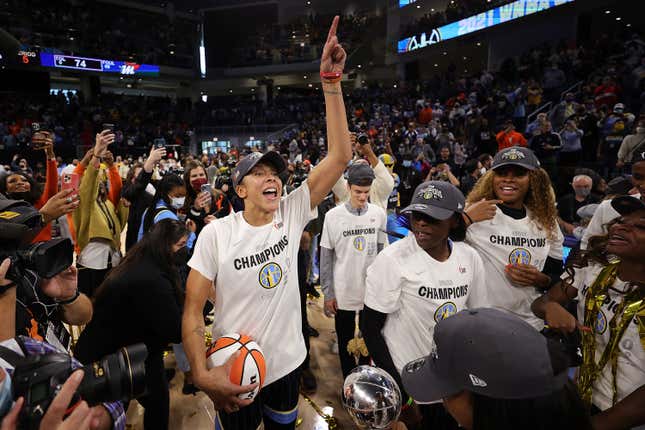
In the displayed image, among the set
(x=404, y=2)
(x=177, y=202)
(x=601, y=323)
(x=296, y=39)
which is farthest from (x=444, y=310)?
(x=296, y=39)

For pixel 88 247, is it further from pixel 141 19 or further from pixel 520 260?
pixel 141 19

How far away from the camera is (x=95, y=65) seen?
2308 cm

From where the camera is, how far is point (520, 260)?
226cm

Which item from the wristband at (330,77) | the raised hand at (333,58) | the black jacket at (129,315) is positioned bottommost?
the black jacket at (129,315)

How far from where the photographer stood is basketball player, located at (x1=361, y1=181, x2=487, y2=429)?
6.06 ft

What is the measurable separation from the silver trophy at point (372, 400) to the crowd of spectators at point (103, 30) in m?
25.7

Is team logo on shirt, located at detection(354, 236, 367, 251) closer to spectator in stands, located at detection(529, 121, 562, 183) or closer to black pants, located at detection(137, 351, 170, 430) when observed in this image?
black pants, located at detection(137, 351, 170, 430)

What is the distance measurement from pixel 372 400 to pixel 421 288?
817 millimetres

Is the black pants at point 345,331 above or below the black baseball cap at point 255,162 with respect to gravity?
below

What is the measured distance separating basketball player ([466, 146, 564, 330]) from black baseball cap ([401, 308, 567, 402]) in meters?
1.29

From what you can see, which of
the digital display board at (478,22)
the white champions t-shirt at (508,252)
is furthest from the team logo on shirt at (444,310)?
the digital display board at (478,22)

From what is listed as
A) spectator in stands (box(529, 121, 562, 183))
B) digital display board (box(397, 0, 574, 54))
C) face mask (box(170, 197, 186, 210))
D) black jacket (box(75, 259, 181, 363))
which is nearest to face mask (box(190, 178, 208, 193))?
face mask (box(170, 197, 186, 210))

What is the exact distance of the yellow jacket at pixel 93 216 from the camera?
3.69m

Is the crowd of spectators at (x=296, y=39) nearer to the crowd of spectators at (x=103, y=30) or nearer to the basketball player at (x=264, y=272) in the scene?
the crowd of spectators at (x=103, y=30)
